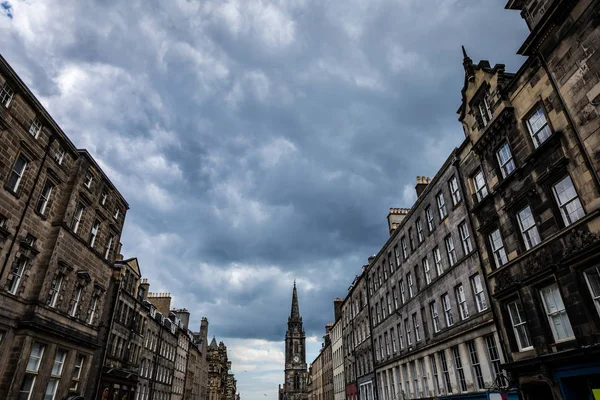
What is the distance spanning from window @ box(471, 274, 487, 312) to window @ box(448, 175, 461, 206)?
5025mm

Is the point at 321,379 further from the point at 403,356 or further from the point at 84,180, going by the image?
the point at 84,180

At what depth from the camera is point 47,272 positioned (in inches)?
837

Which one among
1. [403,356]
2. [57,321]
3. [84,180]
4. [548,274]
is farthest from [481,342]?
[84,180]

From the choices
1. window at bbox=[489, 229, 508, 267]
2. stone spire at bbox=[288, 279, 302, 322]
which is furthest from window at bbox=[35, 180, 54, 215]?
stone spire at bbox=[288, 279, 302, 322]

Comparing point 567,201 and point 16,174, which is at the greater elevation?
point 16,174

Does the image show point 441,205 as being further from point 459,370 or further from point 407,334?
point 407,334

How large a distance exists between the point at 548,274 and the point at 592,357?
321 cm

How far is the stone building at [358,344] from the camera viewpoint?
135ft

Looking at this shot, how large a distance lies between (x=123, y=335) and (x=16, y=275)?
55.3ft

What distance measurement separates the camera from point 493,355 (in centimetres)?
1972

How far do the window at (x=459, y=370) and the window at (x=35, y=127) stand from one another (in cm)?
2794

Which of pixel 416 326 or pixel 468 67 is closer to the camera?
pixel 468 67

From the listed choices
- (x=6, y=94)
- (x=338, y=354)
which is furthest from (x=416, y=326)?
(x=338, y=354)

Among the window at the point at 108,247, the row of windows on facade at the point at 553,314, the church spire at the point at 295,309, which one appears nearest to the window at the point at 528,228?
the row of windows on facade at the point at 553,314
